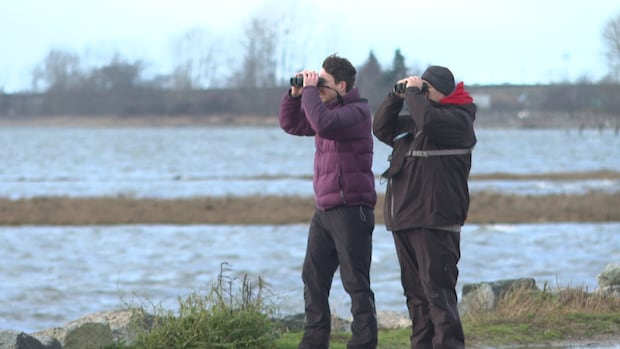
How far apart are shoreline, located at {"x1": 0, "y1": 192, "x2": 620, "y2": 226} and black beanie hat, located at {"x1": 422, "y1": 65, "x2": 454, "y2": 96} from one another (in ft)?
64.0

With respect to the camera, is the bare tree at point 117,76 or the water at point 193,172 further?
the bare tree at point 117,76

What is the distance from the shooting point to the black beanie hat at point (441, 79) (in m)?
7.29

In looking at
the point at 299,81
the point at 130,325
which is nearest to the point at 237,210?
the point at 130,325

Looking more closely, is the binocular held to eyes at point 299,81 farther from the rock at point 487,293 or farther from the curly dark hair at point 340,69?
the rock at point 487,293

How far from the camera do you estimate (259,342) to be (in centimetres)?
773

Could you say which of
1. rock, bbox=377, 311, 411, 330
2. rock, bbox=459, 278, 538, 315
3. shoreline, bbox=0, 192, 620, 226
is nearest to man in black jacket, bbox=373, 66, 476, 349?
rock, bbox=377, 311, 411, 330

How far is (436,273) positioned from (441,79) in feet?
4.06

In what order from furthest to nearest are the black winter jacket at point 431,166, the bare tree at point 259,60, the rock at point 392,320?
the bare tree at point 259,60
the rock at point 392,320
the black winter jacket at point 431,166

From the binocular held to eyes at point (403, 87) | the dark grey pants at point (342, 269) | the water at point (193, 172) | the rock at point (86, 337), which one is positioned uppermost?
the binocular held to eyes at point (403, 87)

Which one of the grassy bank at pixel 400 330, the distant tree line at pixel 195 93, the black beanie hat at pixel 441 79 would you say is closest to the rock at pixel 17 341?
the grassy bank at pixel 400 330

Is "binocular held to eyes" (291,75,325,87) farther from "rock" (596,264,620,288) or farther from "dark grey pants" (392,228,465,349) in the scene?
"rock" (596,264,620,288)

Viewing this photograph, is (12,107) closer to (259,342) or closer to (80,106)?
(80,106)

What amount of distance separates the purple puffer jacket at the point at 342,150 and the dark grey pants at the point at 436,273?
429 mm

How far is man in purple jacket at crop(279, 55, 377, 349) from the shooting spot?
7453mm
